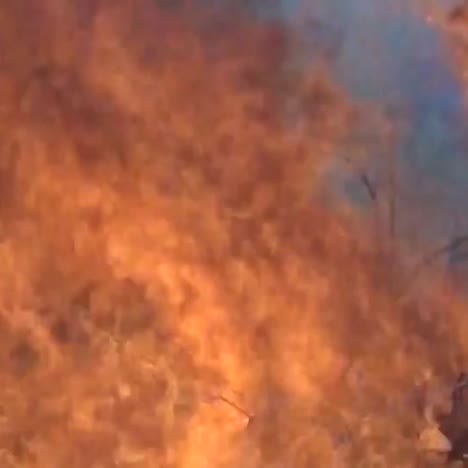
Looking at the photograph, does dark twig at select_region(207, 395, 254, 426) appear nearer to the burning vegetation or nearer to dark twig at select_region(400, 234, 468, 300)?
the burning vegetation

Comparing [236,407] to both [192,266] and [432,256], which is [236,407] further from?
[432,256]

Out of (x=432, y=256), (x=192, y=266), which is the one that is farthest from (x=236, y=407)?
(x=432, y=256)

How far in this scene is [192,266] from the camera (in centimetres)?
156

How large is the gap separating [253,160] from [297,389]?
333 millimetres

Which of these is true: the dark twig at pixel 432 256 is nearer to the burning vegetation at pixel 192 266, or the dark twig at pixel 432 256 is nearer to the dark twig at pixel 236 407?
the burning vegetation at pixel 192 266

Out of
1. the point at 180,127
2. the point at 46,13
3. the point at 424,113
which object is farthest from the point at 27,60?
the point at 424,113

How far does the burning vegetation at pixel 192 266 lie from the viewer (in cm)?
154

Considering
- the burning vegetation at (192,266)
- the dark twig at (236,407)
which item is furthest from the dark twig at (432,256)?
the dark twig at (236,407)

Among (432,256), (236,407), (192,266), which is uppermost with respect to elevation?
(432,256)

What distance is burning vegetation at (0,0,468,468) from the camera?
1538 mm

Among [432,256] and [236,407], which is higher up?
[432,256]

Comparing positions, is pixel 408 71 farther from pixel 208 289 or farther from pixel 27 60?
pixel 27 60

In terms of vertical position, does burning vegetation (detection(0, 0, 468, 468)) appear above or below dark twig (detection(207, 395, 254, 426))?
above

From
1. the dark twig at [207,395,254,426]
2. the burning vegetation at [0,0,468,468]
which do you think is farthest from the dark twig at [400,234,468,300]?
the dark twig at [207,395,254,426]
